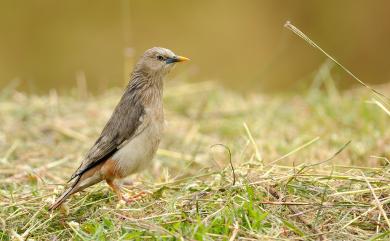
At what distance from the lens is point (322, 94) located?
10.0m

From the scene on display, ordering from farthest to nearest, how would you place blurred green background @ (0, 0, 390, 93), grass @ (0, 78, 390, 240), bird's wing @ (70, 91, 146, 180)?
blurred green background @ (0, 0, 390, 93) → bird's wing @ (70, 91, 146, 180) → grass @ (0, 78, 390, 240)

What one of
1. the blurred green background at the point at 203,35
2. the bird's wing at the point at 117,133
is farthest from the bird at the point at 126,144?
the blurred green background at the point at 203,35

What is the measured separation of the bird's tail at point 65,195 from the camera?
230 inches

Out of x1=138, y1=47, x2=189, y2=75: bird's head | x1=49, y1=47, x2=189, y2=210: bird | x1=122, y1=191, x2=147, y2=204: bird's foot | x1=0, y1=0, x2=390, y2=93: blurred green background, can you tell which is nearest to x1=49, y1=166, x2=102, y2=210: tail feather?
x1=49, y1=47, x2=189, y2=210: bird

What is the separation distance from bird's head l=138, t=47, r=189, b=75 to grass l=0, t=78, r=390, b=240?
718mm

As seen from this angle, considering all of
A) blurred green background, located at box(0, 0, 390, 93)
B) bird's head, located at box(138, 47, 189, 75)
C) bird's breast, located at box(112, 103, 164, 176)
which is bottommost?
blurred green background, located at box(0, 0, 390, 93)

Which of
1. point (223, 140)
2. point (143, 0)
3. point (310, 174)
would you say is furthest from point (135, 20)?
point (310, 174)

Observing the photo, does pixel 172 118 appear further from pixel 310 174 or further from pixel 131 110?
pixel 310 174

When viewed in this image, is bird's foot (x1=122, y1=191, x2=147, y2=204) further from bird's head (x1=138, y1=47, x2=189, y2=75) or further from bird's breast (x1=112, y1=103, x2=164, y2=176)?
bird's head (x1=138, y1=47, x2=189, y2=75)

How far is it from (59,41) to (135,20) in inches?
55.1

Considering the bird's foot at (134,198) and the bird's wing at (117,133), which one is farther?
the bird's wing at (117,133)

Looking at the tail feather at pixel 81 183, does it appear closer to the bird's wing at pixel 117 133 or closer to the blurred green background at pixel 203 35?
the bird's wing at pixel 117 133

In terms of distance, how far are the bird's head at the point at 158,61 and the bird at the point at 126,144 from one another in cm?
15

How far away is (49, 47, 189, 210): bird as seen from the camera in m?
6.21
